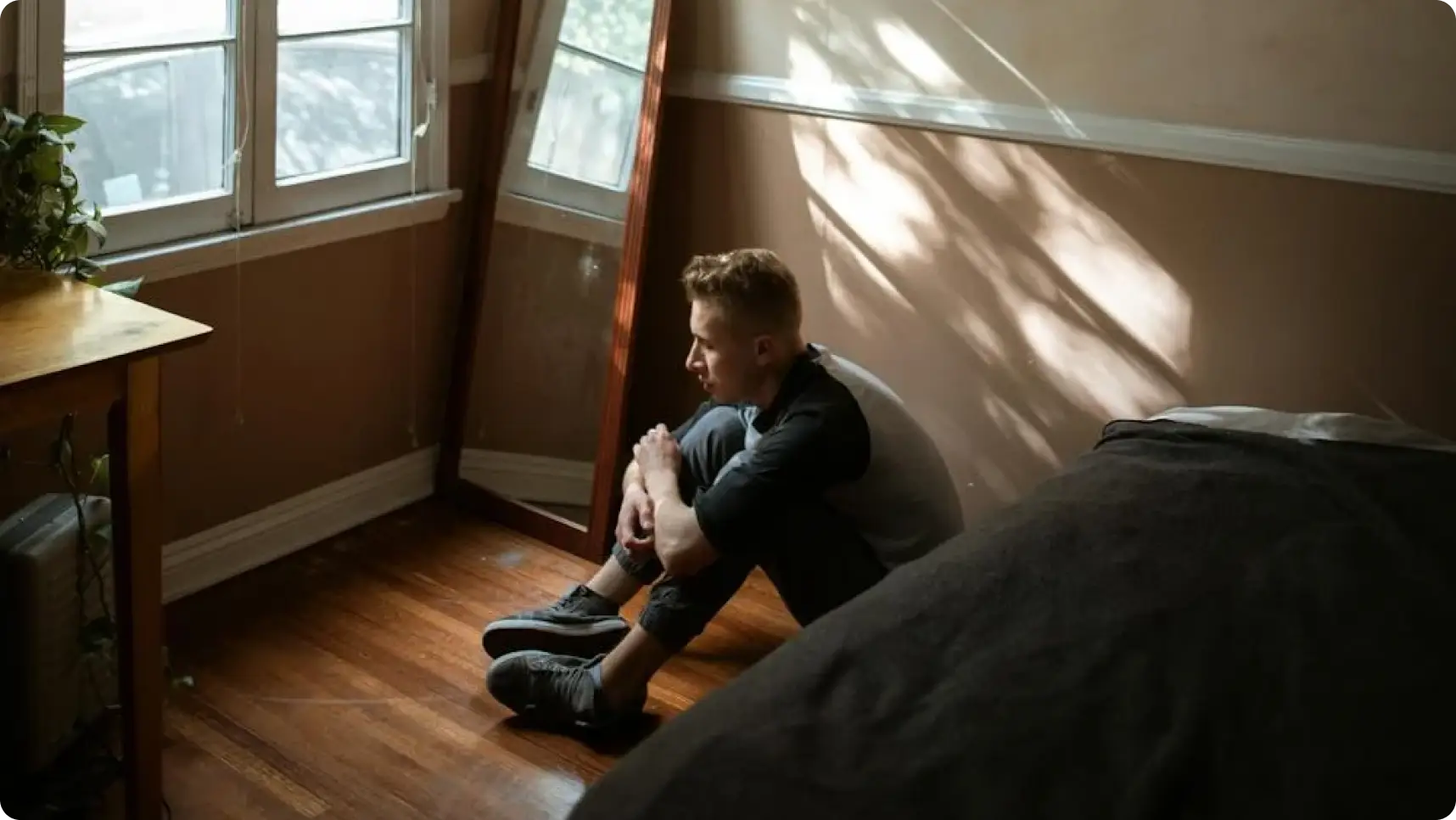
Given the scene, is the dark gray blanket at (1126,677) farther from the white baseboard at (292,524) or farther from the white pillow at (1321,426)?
the white baseboard at (292,524)

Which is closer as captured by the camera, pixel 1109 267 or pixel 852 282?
pixel 1109 267

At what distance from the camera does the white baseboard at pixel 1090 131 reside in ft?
8.29

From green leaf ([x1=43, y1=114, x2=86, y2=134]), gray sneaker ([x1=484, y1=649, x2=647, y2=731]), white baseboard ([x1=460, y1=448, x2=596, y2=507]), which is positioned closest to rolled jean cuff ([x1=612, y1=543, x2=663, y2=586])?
gray sneaker ([x1=484, y1=649, x2=647, y2=731])

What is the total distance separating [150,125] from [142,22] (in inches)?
7.2

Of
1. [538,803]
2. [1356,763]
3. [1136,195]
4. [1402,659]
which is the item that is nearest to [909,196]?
[1136,195]

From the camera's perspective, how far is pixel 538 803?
2.39 metres

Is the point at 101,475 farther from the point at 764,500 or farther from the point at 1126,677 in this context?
the point at 1126,677

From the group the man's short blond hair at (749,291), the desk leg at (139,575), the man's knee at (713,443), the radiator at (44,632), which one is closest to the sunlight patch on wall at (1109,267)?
the man's short blond hair at (749,291)

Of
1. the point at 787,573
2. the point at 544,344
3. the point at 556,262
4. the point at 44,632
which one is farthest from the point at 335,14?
the point at 787,573

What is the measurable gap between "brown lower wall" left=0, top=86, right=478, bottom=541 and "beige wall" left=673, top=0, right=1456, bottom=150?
32.3 inches

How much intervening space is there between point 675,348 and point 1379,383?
1.49 meters

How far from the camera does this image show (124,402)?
203 centimetres

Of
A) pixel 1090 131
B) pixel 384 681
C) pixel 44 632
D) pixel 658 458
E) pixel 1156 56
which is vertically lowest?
pixel 384 681

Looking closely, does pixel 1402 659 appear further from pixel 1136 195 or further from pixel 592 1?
pixel 592 1
